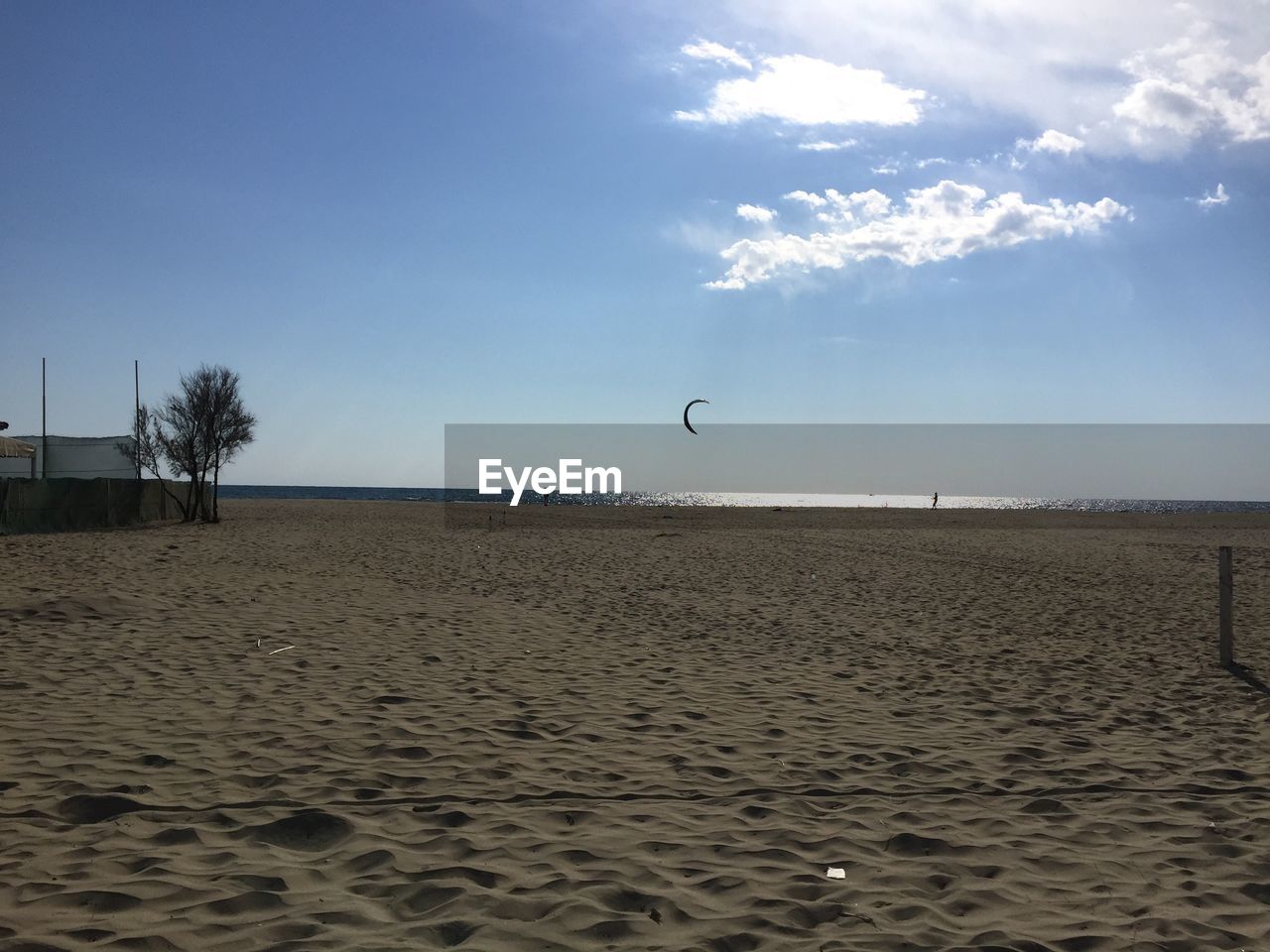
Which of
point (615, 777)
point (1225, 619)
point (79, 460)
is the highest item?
point (79, 460)

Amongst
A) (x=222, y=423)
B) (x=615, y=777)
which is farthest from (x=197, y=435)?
(x=615, y=777)

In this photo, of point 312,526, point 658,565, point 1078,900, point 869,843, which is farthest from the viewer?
point 312,526

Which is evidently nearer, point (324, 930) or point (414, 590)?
point (324, 930)

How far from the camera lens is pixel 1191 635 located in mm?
11070

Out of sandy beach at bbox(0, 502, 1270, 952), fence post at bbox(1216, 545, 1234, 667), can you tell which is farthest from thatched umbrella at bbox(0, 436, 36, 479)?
fence post at bbox(1216, 545, 1234, 667)

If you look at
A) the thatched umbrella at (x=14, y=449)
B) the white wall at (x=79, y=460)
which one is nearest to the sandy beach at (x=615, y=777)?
the thatched umbrella at (x=14, y=449)

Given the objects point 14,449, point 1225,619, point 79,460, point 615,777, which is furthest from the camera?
point 79,460

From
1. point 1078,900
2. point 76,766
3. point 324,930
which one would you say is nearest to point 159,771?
point 76,766

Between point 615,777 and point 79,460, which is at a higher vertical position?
point 79,460

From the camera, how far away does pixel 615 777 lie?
207 inches

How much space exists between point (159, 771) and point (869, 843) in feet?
13.5

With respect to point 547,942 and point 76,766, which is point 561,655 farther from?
point 547,942

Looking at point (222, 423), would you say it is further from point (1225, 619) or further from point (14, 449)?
point (1225, 619)

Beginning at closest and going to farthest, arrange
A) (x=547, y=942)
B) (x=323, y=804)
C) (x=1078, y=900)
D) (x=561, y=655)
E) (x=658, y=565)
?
(x=547, y=942) < (x=1078, y=900) < (x=323, y=804) < (x=561, y=655) < (x=658, y=565)
